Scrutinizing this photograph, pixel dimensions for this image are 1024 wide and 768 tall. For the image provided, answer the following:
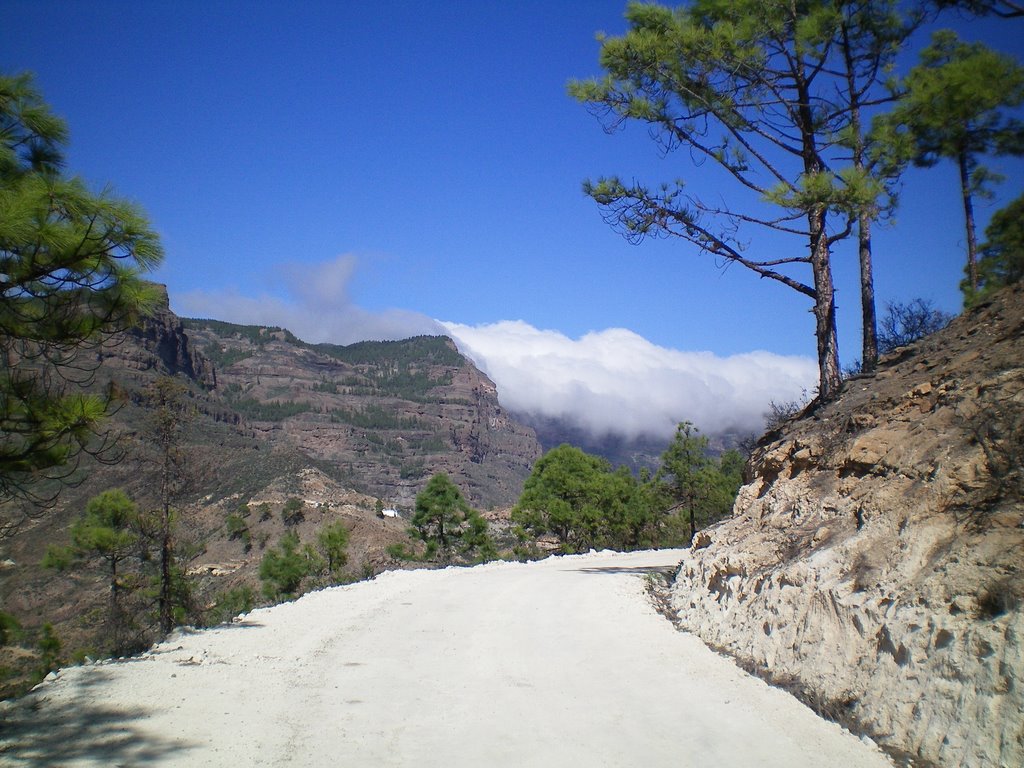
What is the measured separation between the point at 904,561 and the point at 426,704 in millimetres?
4453

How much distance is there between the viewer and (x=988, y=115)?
51.6 feet

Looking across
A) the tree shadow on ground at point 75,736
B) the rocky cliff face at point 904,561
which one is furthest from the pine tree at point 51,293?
the rocky cliff face at point 904,561

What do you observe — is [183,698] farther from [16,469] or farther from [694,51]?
[694,51]

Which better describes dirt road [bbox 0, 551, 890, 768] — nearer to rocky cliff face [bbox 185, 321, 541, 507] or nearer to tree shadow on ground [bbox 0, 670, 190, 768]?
tree shadow on ground [bbox 0, 670, 190, 768]

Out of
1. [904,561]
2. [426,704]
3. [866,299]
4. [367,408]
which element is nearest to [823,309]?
[866,299]

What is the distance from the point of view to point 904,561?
6.09 meters

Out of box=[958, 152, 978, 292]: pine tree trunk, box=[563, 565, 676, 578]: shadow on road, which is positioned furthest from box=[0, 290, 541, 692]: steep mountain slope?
box=[958, 152, 978, 292]: pine tree trunk

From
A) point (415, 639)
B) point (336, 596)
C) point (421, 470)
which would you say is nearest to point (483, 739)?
point (415, 639)

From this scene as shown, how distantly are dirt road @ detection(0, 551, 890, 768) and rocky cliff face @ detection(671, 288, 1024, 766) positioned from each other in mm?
477

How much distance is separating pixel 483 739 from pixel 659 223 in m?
11.0

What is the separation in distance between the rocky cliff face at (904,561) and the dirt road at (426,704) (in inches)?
18.8

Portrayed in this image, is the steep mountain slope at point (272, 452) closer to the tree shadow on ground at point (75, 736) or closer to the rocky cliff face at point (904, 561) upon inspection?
the tree shadow on ground at point (75, 736)

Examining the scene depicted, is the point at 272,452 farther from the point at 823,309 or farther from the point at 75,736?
the point at 75,736

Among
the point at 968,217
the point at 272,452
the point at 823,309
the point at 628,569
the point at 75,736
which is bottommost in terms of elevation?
the point at 628,569
